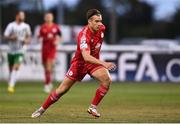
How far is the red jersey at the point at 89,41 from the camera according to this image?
677 inches

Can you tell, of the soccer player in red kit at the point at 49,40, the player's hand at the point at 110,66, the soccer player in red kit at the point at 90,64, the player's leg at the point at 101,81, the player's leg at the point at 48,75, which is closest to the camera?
the player's hand at the point at 110,66

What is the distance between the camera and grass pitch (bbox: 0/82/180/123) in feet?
57.0

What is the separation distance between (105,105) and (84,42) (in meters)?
4.61

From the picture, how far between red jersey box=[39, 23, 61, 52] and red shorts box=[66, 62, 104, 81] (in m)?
11.3

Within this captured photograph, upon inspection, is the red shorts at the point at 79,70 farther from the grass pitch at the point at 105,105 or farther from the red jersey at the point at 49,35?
the red jersey at the point at 49,35

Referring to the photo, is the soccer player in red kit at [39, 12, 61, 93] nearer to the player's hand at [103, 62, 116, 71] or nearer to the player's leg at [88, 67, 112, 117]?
the player's leg at [88, 67, 112, 117]

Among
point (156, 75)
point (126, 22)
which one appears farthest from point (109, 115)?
point (126, 22)

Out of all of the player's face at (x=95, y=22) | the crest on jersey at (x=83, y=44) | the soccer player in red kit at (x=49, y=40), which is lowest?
the soccer player in red kit at (x=49, y=40)

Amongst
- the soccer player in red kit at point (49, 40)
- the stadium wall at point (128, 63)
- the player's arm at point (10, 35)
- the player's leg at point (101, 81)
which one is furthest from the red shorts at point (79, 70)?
the stadium wall at point (128, 63)

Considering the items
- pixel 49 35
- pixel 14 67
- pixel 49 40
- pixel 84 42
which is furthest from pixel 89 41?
pixel 49 40

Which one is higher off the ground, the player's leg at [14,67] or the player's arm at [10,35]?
the player's arm at [10,35]

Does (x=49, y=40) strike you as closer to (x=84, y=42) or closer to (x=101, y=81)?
(x=101, y=81)

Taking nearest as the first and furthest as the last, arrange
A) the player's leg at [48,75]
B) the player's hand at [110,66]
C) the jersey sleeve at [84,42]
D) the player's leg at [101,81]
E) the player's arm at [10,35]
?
the player's hand at [110,66] → the jersey sleeve at [84,42] → the player's leg at [101,81] → the player's arm at [10,35] → the player's leg at [48,75]

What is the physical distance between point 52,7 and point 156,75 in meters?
51.1
